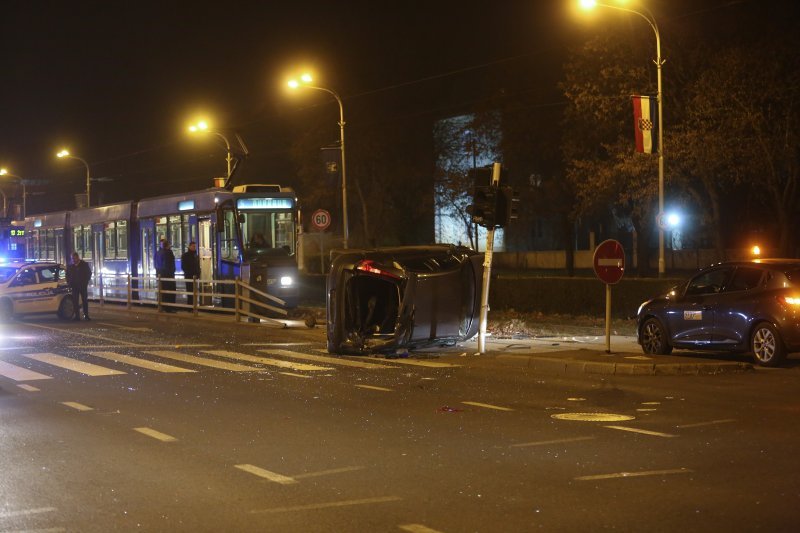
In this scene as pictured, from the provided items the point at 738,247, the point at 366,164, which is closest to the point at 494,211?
the point at 738,247

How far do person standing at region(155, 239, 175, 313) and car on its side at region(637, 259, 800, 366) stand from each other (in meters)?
17.0

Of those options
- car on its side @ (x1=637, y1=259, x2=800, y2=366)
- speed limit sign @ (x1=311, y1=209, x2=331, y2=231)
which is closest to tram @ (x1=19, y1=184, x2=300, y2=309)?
speed limit sign @ (x1=311, y1=209, x2=331, y2=231)

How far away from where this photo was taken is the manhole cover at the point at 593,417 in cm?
1078

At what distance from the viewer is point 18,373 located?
15.6m

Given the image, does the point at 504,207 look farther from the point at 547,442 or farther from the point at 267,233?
the point at 267,233

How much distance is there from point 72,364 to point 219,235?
13084 millimetres

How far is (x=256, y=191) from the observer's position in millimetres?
29906

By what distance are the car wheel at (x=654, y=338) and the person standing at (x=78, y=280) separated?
1627 cm

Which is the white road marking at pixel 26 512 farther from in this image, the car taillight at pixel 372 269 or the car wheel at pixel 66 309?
the car wheel at pixel 66 309

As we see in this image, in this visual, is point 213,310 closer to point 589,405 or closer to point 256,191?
point 256,191

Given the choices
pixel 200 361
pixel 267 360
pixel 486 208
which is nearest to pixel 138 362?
pixel 200 361

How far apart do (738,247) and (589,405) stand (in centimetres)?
4933

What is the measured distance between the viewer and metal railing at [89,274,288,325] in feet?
86.7

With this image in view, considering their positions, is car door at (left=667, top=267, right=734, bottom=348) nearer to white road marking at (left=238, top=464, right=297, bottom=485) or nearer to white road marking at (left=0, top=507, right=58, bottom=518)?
white road marking at (left=238, top=464, right=297, bottom=485)
